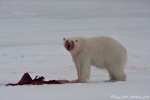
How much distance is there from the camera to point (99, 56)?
4.54 metres

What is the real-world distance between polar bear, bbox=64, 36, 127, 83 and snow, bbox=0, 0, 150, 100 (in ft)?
0.88

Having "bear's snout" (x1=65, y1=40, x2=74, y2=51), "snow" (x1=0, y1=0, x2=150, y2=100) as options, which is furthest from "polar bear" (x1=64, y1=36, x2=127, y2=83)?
"snow" (x1=0, y1=0, x2=150, y2=100)

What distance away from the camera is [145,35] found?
38.0 ft

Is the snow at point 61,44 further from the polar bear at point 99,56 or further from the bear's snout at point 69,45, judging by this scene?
the bear's snout at point 69,45

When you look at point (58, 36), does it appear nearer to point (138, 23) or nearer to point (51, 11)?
point (138, 23)

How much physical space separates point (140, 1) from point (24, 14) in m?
10.6

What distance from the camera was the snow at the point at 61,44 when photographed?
3.47 metres

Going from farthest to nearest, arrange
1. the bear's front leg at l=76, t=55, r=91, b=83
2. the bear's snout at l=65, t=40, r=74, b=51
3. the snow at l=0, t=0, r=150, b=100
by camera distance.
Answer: the bear's front leg at l=76, t=55, r=91, b=83
the bear's snout at l=65, t=40, r=74, b=51
the snow at l=0, t=0, r=150, b=100

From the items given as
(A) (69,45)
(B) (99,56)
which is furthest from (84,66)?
(A) (69,45)

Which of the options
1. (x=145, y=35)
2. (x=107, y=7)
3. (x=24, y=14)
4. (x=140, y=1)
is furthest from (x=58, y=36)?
(x=140, y=1)

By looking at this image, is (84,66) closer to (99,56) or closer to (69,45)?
(99,56)

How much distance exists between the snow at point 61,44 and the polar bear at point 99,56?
0.27 meters

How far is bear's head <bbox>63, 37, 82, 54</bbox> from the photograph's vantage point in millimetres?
4242

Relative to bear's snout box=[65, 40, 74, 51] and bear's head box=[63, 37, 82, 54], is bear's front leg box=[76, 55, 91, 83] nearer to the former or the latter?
bear's head box=[63, 37, 82, 54]
